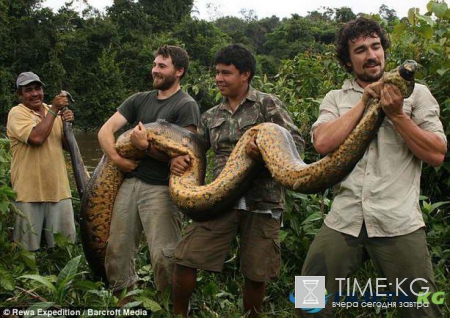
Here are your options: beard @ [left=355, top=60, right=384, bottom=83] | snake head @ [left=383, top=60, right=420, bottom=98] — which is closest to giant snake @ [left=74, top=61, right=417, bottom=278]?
snake head @ [left=383, top=60, right=420, bottom=98]

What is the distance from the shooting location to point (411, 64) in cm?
268

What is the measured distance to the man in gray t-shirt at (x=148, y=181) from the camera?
438 cm

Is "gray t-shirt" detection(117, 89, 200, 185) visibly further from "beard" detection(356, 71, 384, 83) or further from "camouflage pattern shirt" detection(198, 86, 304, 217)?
"beard" detection(356, 71, 384, 83)

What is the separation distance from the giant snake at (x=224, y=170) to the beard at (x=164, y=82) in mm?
373

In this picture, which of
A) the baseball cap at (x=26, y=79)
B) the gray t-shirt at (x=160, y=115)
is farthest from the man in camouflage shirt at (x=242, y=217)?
the baseball cap at (x=26, y=79)

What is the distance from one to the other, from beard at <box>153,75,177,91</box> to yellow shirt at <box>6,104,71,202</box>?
5.42 feet

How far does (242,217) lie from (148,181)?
37.2 inches

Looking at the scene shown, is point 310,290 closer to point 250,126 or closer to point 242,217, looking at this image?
point 242,217

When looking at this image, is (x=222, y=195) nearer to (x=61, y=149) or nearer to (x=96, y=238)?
(x=96, y=238)

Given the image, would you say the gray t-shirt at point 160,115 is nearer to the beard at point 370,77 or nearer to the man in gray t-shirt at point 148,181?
the man in gray t-shirt at point 148,181

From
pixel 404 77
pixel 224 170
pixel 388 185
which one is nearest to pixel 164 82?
pixel 224 170

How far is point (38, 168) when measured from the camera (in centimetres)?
541

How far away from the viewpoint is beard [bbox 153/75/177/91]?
4543 millimetres

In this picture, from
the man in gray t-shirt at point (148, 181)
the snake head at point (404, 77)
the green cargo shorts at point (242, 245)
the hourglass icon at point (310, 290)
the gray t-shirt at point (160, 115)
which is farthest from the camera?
the gray t-shirt at point (160, 115)
